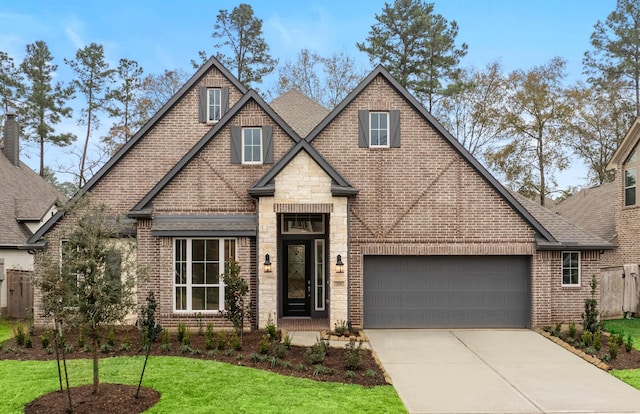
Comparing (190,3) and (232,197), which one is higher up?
(190,3)

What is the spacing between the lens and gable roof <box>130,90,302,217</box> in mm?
14258

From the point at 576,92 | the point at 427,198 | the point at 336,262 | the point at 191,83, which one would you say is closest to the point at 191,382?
the point at 336,262

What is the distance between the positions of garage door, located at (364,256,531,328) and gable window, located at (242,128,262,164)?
4.29 meters

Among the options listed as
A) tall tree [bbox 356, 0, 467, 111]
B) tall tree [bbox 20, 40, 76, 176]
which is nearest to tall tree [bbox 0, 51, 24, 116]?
tall tree [bbox 20, 40, 76, 176]

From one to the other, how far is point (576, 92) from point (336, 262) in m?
23.6

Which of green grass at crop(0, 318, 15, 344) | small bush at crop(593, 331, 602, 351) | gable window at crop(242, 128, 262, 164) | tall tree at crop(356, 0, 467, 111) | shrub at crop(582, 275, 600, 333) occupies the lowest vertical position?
green grass at crop(0, 318, 15, 344)

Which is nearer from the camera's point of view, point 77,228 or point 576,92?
point 77,228

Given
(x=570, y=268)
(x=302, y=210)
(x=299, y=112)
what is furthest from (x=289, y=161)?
(x=570, y=268)

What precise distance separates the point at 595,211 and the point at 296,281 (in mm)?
15262

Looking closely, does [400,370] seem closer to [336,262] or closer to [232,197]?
[336,262]

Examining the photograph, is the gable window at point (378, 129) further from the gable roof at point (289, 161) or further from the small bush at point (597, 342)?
the small bush at point (597, 342)

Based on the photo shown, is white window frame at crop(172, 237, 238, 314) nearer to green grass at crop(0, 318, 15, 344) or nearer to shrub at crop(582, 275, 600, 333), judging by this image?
green grass at crop(0, 318, 15, 344)

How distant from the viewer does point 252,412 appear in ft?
25.6

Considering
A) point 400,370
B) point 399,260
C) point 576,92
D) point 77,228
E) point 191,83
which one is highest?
point 576,92
